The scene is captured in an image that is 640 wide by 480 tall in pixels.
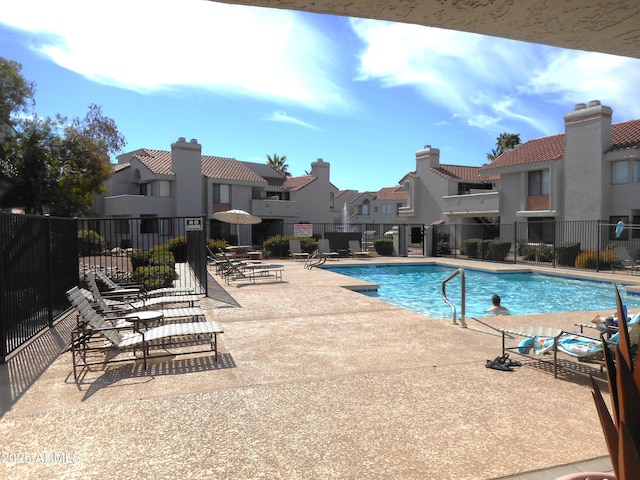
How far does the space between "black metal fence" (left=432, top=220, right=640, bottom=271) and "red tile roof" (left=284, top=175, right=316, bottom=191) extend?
54.9 ft

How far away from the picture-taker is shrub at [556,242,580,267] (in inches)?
860

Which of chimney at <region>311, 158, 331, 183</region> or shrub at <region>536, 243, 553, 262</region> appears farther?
chimney at <region>311, 158, 331, 183</region>

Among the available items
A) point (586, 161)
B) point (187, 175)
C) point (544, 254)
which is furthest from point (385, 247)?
point (187, 175)

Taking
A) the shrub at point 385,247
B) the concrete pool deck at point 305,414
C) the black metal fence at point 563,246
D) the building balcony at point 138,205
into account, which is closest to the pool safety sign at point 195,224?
the concrete pool deck at point 305,414

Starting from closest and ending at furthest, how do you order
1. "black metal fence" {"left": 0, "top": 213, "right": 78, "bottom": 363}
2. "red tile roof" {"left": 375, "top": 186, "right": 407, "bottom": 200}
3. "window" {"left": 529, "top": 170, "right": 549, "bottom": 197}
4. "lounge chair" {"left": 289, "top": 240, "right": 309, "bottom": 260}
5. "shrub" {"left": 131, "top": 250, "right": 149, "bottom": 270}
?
"black metal fence" {"left": 0, "top": 213, "right": 78, "bottom": 363}
"shrub" {"left": 131, "top": 250, "right": 149, "bottom": 270}
"lounge chair" {"left": 289, "top": 240, "right": 309, "bottom": 260}
"window" {"left": 529, "top": 170, "right": 549, "bottom": 197}
"red tile roof" {"left": 375, "top": 186, "right": 407, "bottom": 200}

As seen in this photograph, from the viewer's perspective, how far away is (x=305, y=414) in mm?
4305

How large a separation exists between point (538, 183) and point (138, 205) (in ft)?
93.1

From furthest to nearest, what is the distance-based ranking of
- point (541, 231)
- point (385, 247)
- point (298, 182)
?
1. point (298, 182)
2. point (541, 231)
3. point (385, 247)

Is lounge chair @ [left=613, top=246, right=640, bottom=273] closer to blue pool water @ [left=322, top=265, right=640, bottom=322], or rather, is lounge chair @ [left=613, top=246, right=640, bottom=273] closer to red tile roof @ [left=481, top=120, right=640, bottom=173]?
blue pool water @ [left=322, top=265, right=640, bottom=322]

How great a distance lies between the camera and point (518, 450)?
141 inches

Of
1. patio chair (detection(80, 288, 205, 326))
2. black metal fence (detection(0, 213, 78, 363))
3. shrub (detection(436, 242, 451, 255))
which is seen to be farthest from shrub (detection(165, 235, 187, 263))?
shrub (detection(436, 242, 451, 255))

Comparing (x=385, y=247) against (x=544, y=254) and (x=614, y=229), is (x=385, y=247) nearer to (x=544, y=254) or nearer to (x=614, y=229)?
(x=544, y=254)

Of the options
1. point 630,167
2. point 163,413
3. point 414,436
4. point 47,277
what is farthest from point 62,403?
point 630,167

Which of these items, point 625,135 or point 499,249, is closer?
point 499,249
